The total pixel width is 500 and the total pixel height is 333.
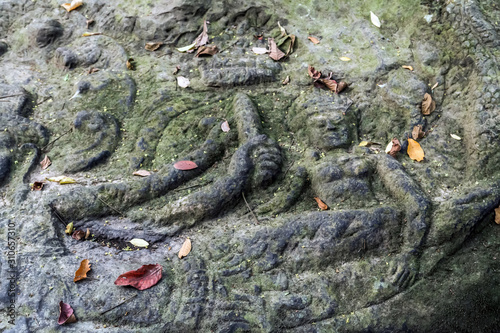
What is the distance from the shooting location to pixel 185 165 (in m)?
3.12

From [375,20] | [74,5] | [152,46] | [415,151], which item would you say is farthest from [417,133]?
[74,5]

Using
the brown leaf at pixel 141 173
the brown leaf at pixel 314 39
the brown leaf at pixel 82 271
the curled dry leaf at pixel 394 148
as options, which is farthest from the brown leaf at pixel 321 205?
the brown leaf at pixel 314 39

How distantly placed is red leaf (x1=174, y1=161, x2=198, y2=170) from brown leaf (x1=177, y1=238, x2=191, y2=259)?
21.0 inches

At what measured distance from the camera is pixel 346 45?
157 inches

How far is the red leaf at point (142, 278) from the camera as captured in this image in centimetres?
250

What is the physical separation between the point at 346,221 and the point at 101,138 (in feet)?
6.09

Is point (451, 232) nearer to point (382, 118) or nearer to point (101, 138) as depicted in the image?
point (382, 118)

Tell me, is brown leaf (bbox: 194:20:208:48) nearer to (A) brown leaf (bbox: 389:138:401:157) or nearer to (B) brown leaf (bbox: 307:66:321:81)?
(B) brown leaf (bbox: 307:66:321:81)

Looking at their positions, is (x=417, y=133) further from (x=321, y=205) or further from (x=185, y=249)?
(x=185, y=249)

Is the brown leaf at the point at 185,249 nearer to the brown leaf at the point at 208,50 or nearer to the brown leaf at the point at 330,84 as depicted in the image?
the brown leaf at the point at 330,84

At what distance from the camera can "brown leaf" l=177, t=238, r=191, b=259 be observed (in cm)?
274

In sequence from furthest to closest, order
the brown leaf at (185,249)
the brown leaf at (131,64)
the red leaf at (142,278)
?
the brown leaf at (131,64)
the brown leaf at (185,249)
the red leaf at (142,278)

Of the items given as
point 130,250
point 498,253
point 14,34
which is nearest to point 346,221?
point 498,253

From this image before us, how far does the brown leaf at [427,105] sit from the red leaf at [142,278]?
2229 mm
